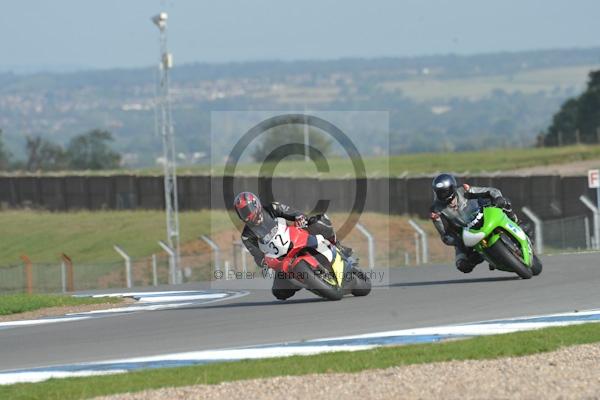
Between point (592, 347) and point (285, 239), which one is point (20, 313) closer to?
point (285, 239)

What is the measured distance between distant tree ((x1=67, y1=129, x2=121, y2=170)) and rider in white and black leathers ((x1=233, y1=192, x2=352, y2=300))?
98.6 meters

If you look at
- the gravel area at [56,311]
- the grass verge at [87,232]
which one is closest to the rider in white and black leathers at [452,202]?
the gravel area at [56,311]

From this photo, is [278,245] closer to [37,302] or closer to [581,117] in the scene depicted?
[37,302]

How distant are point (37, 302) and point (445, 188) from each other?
21.0ft

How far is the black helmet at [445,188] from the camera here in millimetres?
17438

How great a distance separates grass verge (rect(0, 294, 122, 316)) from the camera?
61.5 ft

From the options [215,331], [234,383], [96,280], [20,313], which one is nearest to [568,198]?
[96,280]

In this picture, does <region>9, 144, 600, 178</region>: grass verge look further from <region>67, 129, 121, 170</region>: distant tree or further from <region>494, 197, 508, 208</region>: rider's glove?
<region>494, 197, 508, 208</region>: rider's glove

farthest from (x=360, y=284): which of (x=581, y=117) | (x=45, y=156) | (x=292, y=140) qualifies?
(x=45, y=156)

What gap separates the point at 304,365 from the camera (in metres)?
11.5

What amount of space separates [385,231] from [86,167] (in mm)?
70932

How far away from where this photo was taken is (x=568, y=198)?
43.0 m

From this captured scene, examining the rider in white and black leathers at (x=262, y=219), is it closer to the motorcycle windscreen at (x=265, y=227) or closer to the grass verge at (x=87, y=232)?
the motorcycle windscreen at (x=265, y=227)

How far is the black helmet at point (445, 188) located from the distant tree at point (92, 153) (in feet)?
320
